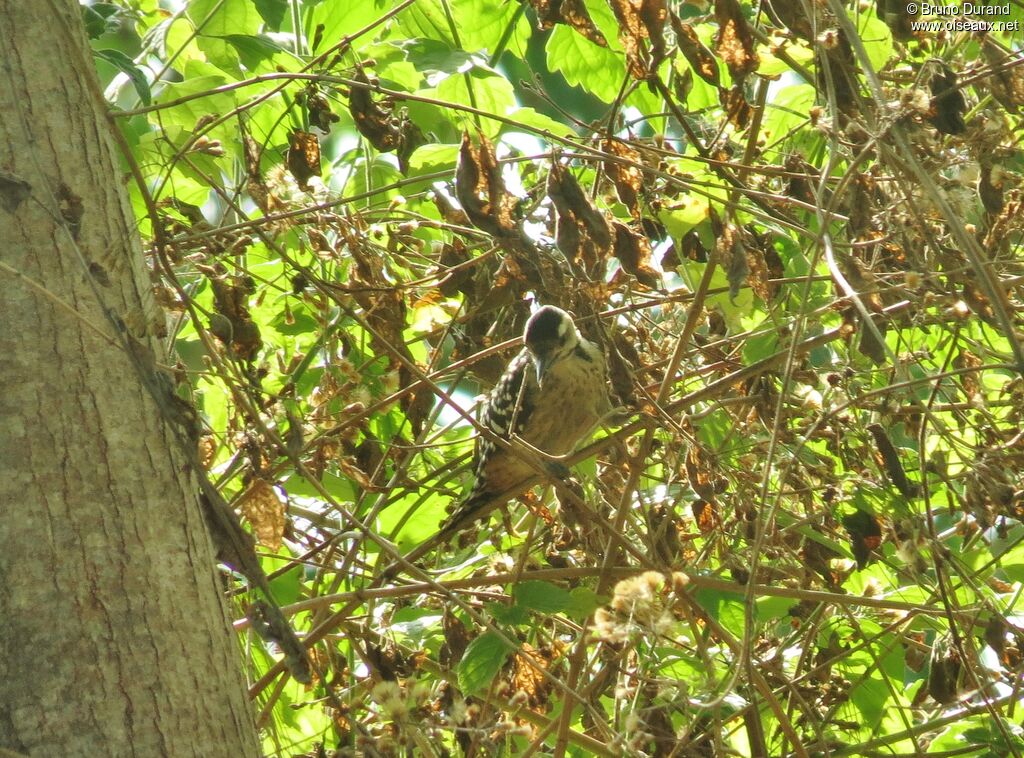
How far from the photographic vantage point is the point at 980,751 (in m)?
3.19

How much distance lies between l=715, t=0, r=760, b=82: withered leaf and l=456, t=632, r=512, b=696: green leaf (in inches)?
56.3

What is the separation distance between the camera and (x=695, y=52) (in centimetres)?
249

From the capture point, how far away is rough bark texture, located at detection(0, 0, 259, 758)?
158 centimetres

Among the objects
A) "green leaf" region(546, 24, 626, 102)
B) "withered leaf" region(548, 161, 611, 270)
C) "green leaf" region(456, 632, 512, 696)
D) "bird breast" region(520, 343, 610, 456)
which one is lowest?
"green leaf" region(456, 632, 512, 696)

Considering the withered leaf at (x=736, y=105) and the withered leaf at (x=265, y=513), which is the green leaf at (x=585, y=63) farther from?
the withered leaf at (x=265, y=513)

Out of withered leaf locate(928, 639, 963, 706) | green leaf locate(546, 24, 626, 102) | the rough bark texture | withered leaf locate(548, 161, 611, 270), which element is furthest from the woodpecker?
the rough bark texture

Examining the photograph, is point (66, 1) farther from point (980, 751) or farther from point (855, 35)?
point (980, 751)

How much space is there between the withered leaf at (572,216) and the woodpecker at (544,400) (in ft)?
3.57

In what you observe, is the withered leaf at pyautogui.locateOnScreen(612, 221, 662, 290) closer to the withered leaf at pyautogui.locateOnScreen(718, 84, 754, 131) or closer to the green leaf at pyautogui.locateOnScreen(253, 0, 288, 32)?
the withered leaf at pyautogui.locateOnScreen(718, 84, 754, 131)

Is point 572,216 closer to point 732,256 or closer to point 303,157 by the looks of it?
point 732,256

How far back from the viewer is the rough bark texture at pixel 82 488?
158 centimetres

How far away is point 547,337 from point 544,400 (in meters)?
0.68

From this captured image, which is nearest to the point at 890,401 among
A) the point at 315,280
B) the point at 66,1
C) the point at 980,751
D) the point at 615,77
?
the point at 980,751

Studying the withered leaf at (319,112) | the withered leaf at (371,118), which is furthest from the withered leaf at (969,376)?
the withered leaf at (319,112)
